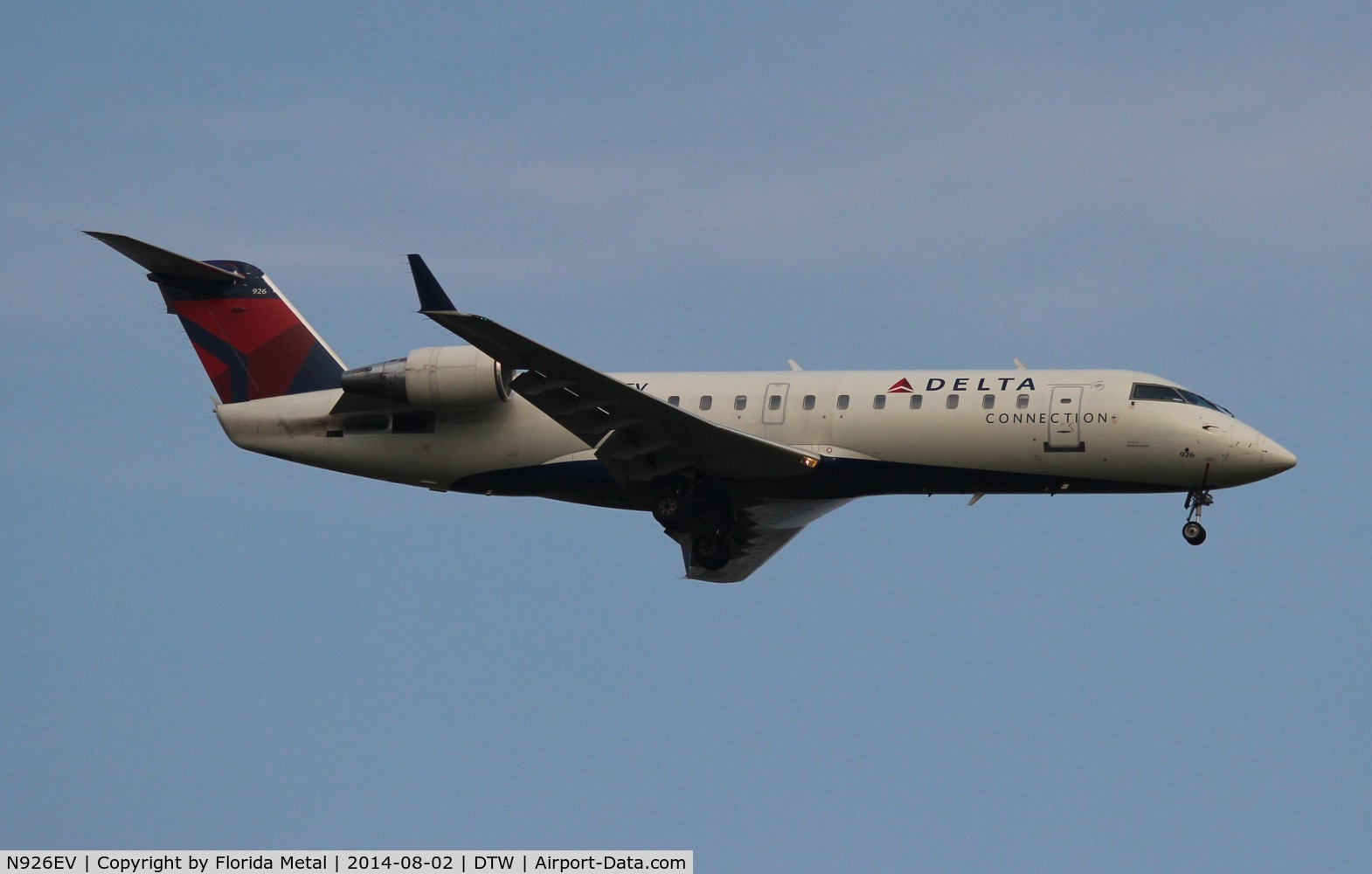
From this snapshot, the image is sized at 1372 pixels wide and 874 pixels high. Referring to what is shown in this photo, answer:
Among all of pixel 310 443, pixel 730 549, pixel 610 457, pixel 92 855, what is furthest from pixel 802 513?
pixel 92 855

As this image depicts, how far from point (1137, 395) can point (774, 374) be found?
661cm

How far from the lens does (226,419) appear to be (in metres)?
35.7

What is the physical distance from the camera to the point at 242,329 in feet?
119

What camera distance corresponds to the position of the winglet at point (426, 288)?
96.0 feet

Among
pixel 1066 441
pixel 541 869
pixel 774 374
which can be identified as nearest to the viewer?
pixel 541 869

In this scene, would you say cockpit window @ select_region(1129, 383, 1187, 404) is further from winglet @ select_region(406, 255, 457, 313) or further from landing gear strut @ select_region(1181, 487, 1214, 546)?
winglet @ select_region(406, 255, 457, 313)

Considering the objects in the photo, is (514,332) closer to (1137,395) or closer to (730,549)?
(730,549)

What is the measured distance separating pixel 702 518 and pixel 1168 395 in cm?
877

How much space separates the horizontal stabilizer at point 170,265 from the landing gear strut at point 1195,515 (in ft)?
61.9

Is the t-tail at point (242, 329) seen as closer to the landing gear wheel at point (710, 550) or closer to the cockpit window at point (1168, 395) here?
the landing gear wheel at point (710, 550)

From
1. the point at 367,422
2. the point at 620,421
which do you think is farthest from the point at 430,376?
the point at 620,421

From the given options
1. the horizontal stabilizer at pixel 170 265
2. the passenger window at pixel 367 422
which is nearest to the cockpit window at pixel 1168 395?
the passenger window at pixel 367 422

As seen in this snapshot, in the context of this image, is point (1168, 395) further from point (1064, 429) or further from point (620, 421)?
point (620, 421)

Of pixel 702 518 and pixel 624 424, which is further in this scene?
pixel 702 518
